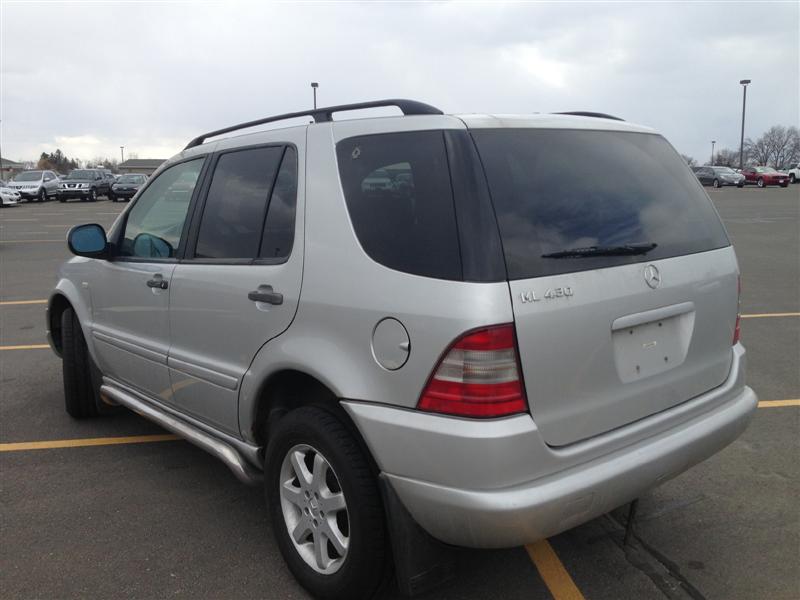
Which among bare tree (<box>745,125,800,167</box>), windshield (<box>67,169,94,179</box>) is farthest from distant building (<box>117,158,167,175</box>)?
bare tree (<box>745,125,800,167</box>)

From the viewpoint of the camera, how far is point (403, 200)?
2.40m

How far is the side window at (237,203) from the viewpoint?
3004 millimetres

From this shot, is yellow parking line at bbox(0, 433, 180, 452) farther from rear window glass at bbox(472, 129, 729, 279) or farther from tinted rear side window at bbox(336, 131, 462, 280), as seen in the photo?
rear window glass at bbox(472, 129, 729, 279)

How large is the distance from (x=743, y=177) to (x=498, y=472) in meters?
48.5

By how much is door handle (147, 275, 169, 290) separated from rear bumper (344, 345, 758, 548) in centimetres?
154

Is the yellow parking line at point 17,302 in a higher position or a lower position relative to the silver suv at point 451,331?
lower

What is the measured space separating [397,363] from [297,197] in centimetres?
92

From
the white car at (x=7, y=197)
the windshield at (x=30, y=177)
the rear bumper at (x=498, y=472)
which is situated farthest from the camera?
the windshield at (x=30, y=177)

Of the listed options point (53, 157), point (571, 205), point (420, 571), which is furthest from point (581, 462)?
point (53, 157)

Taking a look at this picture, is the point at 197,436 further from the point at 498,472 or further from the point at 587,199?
the point at 587,199

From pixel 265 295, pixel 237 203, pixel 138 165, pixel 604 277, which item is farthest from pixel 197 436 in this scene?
pixel 138 165

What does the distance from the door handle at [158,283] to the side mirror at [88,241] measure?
60 cm

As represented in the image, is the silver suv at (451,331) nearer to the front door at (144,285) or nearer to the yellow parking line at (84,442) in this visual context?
the front door at (144,285)

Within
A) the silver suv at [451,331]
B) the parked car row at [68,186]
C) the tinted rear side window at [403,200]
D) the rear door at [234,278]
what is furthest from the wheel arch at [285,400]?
the parked car row at [68,186]
